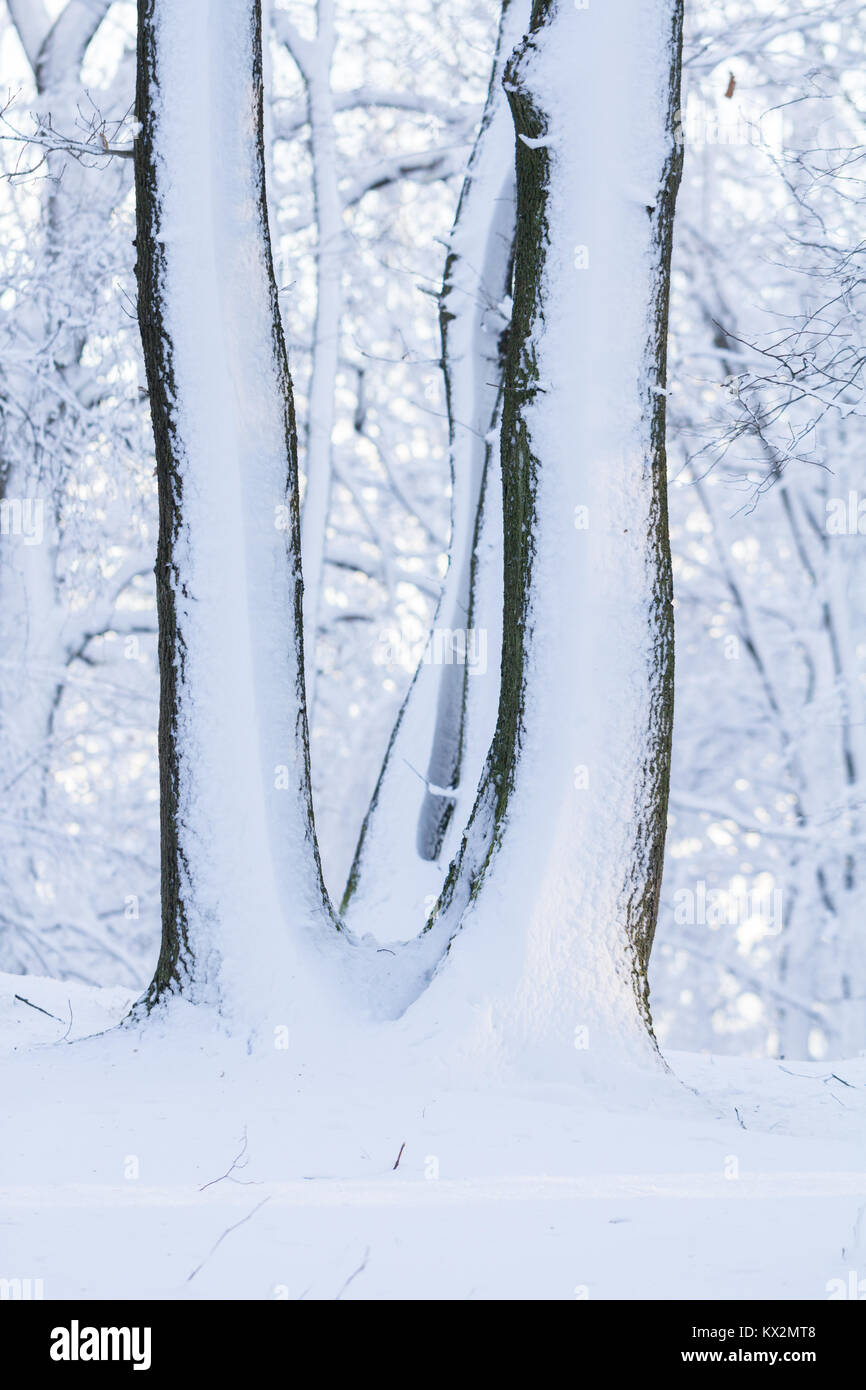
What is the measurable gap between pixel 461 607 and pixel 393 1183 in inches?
135

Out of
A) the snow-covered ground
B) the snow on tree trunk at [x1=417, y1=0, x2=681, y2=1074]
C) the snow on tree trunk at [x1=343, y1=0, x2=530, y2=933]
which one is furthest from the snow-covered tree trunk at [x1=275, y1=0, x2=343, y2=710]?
the snow-covered ground

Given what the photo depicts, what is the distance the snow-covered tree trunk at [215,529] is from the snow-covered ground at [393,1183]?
1.45 feet

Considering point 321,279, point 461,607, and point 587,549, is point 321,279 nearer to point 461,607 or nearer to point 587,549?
point 461,607

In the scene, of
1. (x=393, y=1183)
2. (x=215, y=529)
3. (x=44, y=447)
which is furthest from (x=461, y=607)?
(x=44, y=447)

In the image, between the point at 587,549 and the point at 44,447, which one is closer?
the point at 587,549

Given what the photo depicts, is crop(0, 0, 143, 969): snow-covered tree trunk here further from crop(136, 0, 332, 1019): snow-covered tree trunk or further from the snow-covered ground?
the snow-covered ground

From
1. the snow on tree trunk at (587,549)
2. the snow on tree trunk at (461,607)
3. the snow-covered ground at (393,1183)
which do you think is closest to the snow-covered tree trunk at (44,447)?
the snow on tree trunk at (461,607)

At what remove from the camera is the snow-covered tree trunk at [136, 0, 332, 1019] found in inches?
191

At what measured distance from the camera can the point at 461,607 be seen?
652 cm

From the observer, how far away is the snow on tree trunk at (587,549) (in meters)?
4.48

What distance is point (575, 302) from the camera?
457cm

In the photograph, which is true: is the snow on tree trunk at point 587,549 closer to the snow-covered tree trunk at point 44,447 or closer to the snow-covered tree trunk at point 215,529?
the snow-covered tree trunk at point 215,529
